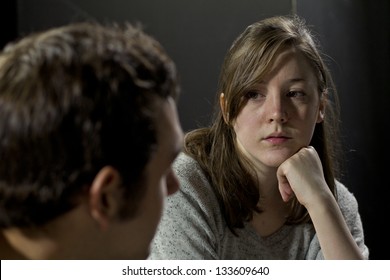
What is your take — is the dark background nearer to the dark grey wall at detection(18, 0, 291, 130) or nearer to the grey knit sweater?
the dark grey wall at detection(18, 0, 291, 130)

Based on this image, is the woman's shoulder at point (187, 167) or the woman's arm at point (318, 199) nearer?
the woman's arm at point (318, 199)

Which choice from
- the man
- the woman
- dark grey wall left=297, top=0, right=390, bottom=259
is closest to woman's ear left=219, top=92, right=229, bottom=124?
the woman

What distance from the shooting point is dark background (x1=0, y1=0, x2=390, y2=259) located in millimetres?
1044

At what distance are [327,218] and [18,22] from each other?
0.60m

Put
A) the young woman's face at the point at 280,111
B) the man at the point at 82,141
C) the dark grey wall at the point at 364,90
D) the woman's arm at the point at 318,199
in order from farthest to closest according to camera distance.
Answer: the dark grey wall at the point at 364,90 < the young woman's face at the point at 280,111 < the woman's arm at the point at 318,199 < the man at the point at 82,141

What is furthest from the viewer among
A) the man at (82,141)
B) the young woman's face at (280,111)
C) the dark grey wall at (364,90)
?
the dark grey wall at (364,90)

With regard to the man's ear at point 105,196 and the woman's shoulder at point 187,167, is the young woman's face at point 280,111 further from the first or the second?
the man's ear at point 105,196

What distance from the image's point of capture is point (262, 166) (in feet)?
3.41

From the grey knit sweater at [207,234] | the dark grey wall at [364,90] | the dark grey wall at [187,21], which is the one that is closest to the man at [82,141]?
the grey knit sweater at [207,234]

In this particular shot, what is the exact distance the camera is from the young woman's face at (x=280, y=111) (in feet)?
3.18

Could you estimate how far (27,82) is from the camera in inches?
20.1

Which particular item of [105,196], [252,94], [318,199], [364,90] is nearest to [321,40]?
[364,90]

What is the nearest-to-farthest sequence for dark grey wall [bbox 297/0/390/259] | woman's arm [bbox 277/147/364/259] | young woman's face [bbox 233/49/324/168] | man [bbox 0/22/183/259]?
man [bbox 0/22/183/259] → woman's arm [bbox 277/147/364/259] → young woman's face [bbox 233/49/324/168] → dark grey wall [bbox 297/0/390/259]

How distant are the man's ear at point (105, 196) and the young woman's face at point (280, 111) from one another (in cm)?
48
